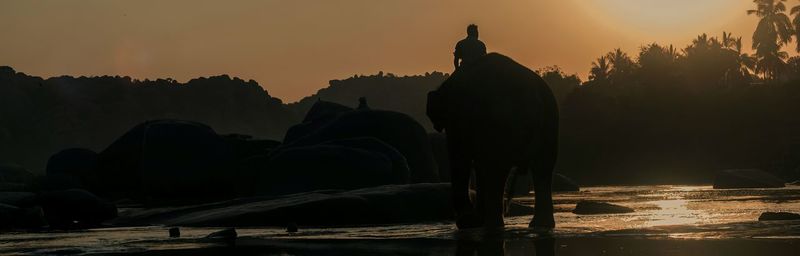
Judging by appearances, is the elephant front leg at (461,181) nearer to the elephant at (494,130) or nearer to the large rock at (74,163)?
the elephant at (494,130)

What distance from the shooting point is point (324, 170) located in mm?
25297

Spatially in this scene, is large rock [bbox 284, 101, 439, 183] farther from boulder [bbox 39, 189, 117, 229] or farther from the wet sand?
the wet sand

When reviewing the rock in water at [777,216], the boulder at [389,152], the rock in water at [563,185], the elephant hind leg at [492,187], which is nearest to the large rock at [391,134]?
the boulder at [389,152]

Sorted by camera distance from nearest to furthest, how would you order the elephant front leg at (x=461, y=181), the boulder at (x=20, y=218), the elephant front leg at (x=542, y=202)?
the elephant front leg at (x=461, y=181) → the elephant front leg at (x=542, y=202) → the boulder at (x=20, y=218)

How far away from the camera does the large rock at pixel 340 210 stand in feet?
61.3

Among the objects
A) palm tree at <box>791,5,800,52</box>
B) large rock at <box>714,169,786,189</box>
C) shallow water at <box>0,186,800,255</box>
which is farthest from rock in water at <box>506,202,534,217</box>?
palm tree at <box>791,5,800,52</box>

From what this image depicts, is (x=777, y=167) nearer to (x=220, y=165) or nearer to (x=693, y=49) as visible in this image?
(x=693, y=49)

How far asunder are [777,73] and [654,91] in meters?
19.8

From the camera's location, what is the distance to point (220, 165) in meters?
34.5

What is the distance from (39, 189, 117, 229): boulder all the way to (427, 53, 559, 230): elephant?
33.8ft

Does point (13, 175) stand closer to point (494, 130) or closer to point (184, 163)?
point (184, 163)

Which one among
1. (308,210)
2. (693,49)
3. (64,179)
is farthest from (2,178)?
(693,49)

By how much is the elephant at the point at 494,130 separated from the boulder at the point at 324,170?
33.1 feet

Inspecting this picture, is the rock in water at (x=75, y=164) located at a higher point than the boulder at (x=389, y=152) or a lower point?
higher
